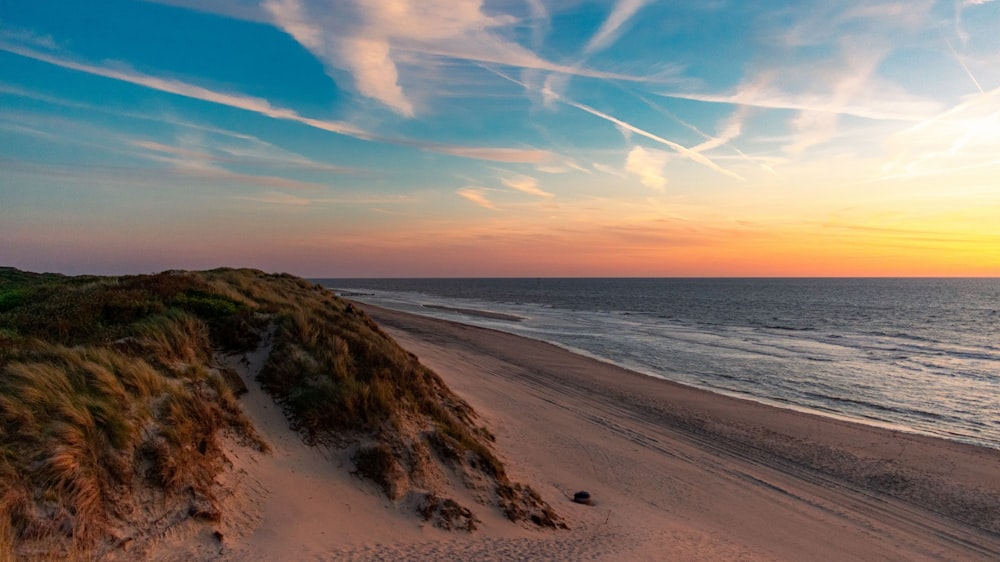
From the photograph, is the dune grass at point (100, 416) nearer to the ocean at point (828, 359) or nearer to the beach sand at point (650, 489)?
the beach sand at point (650, 489)

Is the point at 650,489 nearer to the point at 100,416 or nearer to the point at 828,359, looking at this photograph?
the point at 100,416

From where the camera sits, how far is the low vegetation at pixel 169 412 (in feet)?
19.3

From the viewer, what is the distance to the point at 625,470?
42.2ft

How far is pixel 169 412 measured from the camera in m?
7.70

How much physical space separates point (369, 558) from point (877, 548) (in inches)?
379

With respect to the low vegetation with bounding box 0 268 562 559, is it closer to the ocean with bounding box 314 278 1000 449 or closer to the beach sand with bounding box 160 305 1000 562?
the beach sand with bounding box 160 305 1000 562

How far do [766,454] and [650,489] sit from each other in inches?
230

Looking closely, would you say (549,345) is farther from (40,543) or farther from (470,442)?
(40,543)

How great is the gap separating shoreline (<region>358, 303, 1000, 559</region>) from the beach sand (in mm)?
64

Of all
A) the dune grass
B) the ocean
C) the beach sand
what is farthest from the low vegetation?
the ocean

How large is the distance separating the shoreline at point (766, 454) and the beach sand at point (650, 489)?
0.06 meters

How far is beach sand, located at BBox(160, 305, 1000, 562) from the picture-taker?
24.2ft

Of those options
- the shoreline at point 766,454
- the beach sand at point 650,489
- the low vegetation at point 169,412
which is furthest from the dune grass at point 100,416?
the shoreline at point 766,454

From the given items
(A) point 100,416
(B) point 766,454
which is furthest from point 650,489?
(A) point 100,416
